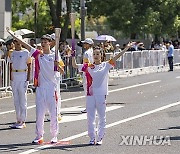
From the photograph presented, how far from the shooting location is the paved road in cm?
1152

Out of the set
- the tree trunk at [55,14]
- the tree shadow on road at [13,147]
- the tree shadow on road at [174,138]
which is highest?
the tree trunk at [55,14]

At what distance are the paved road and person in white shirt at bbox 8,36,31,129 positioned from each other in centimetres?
42

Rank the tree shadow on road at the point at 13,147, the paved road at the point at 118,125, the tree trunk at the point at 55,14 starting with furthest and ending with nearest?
the tree trunk at the point at 55,14
the paved road at the point at 118,125
the tree shadow on road at the point at 13,147

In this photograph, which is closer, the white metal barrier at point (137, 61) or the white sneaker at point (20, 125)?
the white sneaker at point (20, 125)

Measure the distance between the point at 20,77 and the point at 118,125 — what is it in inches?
98.9

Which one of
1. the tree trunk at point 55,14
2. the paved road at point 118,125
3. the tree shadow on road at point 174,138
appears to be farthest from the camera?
the tree trunk at point 55,14

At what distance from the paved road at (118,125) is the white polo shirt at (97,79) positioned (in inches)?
40.1

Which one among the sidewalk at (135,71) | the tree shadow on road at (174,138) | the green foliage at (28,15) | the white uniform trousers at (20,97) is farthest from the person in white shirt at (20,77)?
the green foliage at (28,15)

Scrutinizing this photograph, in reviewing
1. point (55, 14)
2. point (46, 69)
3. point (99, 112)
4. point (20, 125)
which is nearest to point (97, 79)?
point (99, 112)

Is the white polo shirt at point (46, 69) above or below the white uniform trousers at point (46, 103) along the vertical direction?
above

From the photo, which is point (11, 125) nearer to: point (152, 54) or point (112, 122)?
point (112, 122)

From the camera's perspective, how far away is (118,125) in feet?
47.9

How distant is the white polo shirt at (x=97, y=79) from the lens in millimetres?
11898

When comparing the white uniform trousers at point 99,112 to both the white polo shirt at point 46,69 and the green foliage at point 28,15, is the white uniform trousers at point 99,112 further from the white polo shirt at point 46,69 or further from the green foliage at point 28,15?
the green foliage at point 28,15
